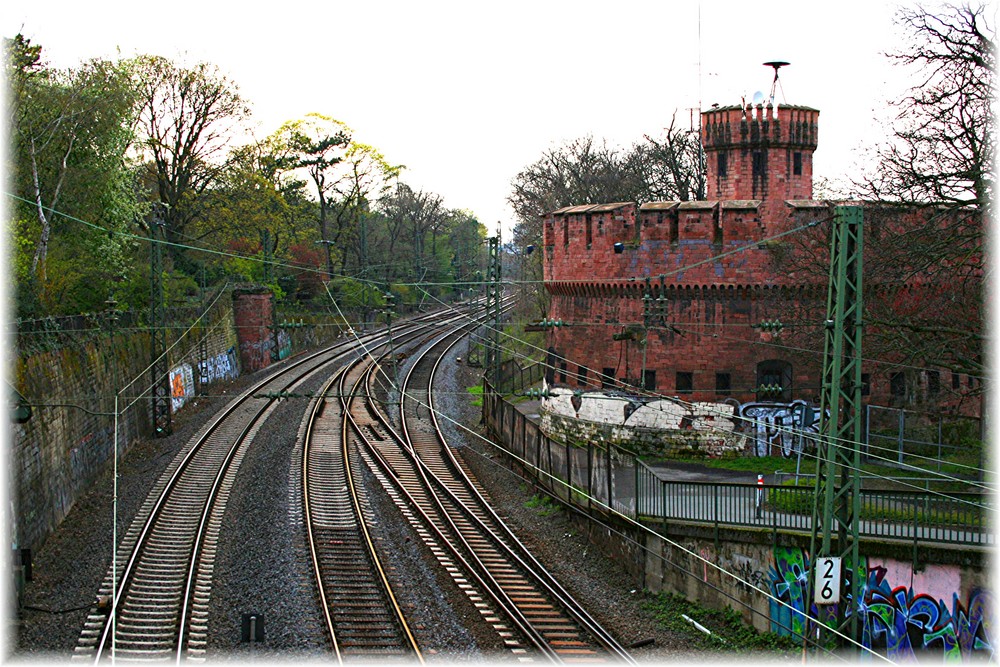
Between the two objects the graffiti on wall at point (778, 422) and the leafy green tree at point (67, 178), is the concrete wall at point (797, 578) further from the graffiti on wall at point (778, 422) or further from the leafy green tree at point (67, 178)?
the leafy green tree at point (67, 178)

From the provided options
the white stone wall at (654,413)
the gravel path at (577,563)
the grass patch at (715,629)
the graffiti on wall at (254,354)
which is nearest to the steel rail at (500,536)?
the gravel path at (577,563)

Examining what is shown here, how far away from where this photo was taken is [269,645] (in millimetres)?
14680

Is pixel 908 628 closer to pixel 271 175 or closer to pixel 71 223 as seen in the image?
pixel 71 223

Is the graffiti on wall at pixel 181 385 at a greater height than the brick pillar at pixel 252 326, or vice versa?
the brick pillar at pixel 252 326

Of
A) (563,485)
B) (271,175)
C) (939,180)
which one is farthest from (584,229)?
(271,175)

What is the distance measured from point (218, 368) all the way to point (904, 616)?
104 ft

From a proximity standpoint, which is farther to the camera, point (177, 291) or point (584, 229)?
point (177, 291)

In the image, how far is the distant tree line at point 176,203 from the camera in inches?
1172

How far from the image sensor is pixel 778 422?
22984 mm

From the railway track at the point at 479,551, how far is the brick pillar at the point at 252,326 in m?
14.4

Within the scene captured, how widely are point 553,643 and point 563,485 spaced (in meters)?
7.46

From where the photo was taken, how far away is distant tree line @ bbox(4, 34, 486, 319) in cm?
2977

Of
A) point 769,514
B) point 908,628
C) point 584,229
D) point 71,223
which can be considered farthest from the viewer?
point 71,223

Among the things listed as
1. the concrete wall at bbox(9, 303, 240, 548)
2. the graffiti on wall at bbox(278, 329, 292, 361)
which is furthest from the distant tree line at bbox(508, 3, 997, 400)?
the graffiti on wall at bbox(278, 329, 292, 361)
